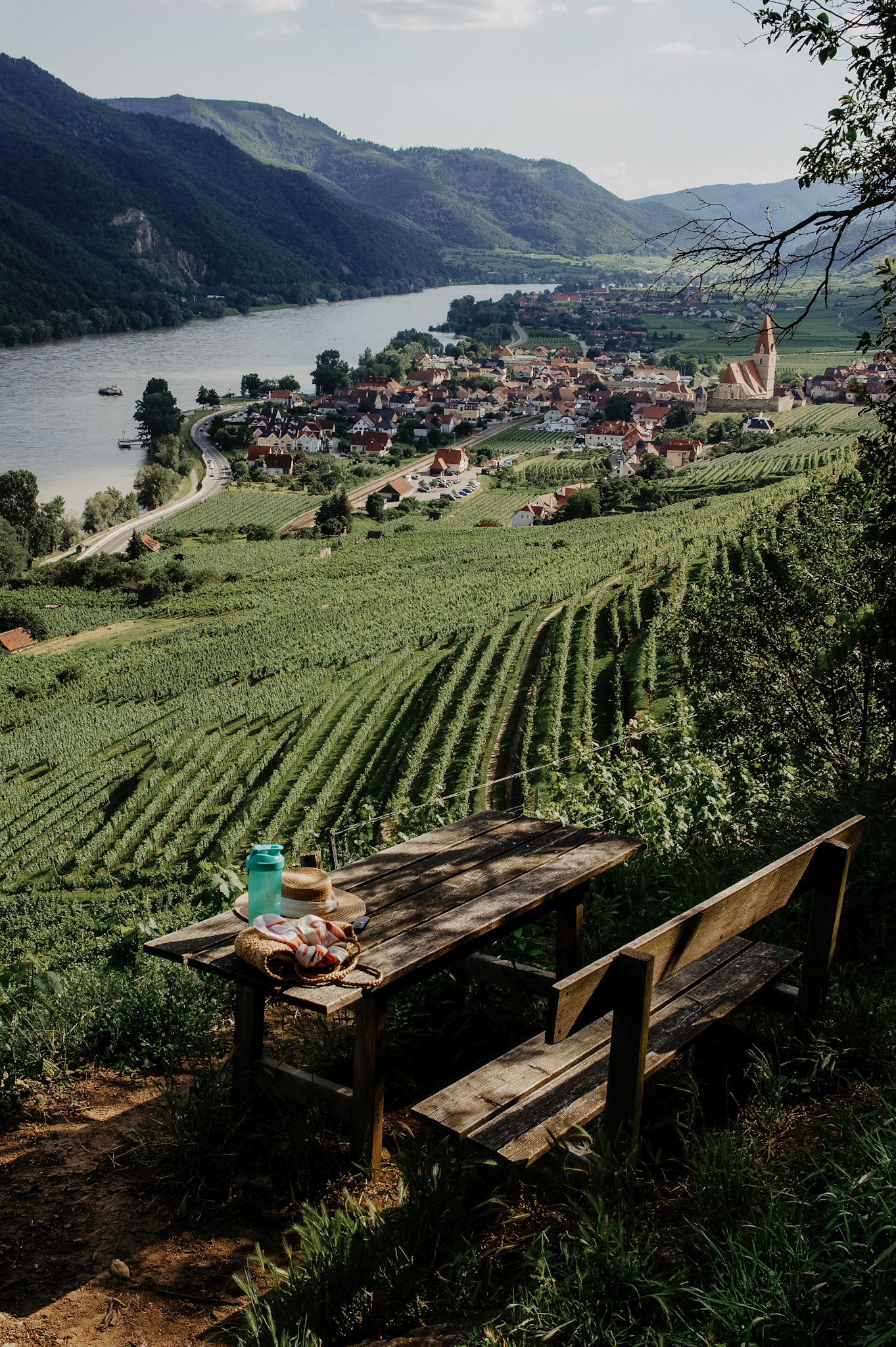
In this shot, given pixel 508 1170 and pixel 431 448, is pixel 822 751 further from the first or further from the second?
pixel 431 448

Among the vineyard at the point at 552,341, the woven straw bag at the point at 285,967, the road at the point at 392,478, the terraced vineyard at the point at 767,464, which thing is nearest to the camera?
the woven straw bag at the point at 285,967

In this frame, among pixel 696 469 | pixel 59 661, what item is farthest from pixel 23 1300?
pixel 696 469

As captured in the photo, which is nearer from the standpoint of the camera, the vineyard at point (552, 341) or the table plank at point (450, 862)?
the table plank at point (450, 862)

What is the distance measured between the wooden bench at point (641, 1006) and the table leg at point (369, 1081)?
0.71 feet

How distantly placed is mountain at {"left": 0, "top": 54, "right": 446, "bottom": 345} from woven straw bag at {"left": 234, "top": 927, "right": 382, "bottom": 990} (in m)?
126

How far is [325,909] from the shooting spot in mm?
2619

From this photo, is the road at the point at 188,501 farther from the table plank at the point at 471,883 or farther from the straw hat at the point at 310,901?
the straw hat at the point at 310,901

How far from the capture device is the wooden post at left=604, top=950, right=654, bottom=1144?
2.09m

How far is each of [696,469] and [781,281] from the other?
207 feet

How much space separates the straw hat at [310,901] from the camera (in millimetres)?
2590

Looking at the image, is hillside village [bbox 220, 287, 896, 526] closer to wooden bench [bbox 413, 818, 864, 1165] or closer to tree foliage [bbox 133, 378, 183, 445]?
tree foliage [bbox 133, 378, 183, 445]

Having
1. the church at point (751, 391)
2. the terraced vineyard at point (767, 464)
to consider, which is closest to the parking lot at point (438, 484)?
the terraced vineyard at point (767, 464)

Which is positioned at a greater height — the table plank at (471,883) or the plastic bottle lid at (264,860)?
the plastic bottle lid at (264,860)

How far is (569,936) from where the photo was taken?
11.1 ft
